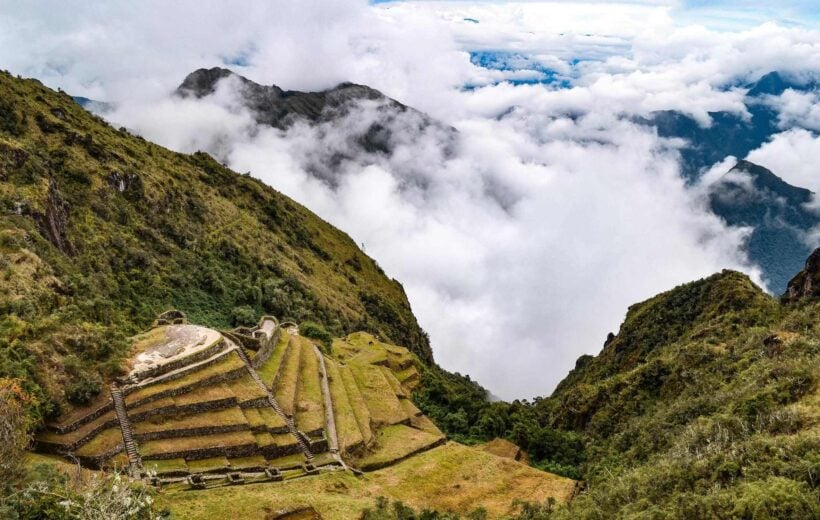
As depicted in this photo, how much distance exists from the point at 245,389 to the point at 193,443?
693cm

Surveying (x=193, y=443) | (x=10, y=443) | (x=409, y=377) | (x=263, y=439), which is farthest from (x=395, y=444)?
(x=10, y=443)

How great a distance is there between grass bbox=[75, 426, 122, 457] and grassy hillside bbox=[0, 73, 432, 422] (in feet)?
8.56

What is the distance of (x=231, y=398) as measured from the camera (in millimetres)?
38656

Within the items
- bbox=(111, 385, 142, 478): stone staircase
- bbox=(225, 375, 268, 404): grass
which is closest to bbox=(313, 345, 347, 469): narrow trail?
bbox=(225, 375, 268, 404): grass

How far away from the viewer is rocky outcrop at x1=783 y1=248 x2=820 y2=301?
62.8 metres

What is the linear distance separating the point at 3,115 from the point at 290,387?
4983cm

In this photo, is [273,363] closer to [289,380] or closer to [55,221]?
[289,380]

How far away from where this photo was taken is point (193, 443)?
114 ft

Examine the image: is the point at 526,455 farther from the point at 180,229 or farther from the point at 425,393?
the point at 180,229

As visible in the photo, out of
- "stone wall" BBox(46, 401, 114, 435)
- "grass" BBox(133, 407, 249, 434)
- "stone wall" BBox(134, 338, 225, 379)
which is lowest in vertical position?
"grass" BBox(133, 407, 249, 434)

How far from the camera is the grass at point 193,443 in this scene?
33156 mm

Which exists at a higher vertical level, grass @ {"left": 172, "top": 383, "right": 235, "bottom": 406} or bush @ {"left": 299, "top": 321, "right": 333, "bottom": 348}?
bush @ {"left": 299, "top": 321, "right": 333, "bottom": 348}

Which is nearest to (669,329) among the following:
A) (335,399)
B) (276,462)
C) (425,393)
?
(425,393)

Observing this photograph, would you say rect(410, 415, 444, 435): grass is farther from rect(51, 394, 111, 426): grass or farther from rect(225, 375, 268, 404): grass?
rect(51, 394, 111, 426): grass
